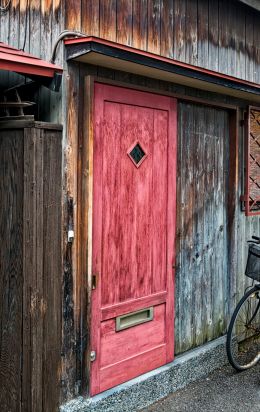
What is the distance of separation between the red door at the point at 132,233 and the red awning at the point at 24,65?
57 centimetres

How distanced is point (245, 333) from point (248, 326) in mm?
93

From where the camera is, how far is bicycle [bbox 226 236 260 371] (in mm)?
5086

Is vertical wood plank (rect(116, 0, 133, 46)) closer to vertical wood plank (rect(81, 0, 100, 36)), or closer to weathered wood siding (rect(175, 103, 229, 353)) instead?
vertical wood plank (rect(81, 0, 100, 36))

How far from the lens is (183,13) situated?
15.7 feet

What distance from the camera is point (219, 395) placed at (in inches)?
184

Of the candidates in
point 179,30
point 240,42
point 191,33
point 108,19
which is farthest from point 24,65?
point 240,42

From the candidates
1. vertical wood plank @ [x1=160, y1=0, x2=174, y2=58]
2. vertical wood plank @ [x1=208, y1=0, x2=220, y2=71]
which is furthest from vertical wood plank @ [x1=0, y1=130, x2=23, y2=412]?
vertical wood plank @ [x1=208, y1=0, x2=220, y2=71]

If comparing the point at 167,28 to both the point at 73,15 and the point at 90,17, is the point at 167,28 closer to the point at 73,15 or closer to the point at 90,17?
the point at 90,17

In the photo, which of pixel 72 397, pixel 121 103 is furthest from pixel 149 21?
pixel 72 397

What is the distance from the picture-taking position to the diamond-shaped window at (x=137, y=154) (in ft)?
13.9

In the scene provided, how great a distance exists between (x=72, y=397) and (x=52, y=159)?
6.07ft

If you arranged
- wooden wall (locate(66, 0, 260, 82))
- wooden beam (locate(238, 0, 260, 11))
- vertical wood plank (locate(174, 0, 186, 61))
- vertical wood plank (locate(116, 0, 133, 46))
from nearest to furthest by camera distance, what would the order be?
wooden wall (locate(66, 0, 260, 82)), vertical wood plank (locate(116, 0, 133, 46)), vertical wood plank (locate(174, 0, 186, 61)), wooden beam (locate(238, 0, 260, 11))

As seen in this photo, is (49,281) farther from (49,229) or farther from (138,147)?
(138,147)

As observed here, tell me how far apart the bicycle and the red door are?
830 mm
